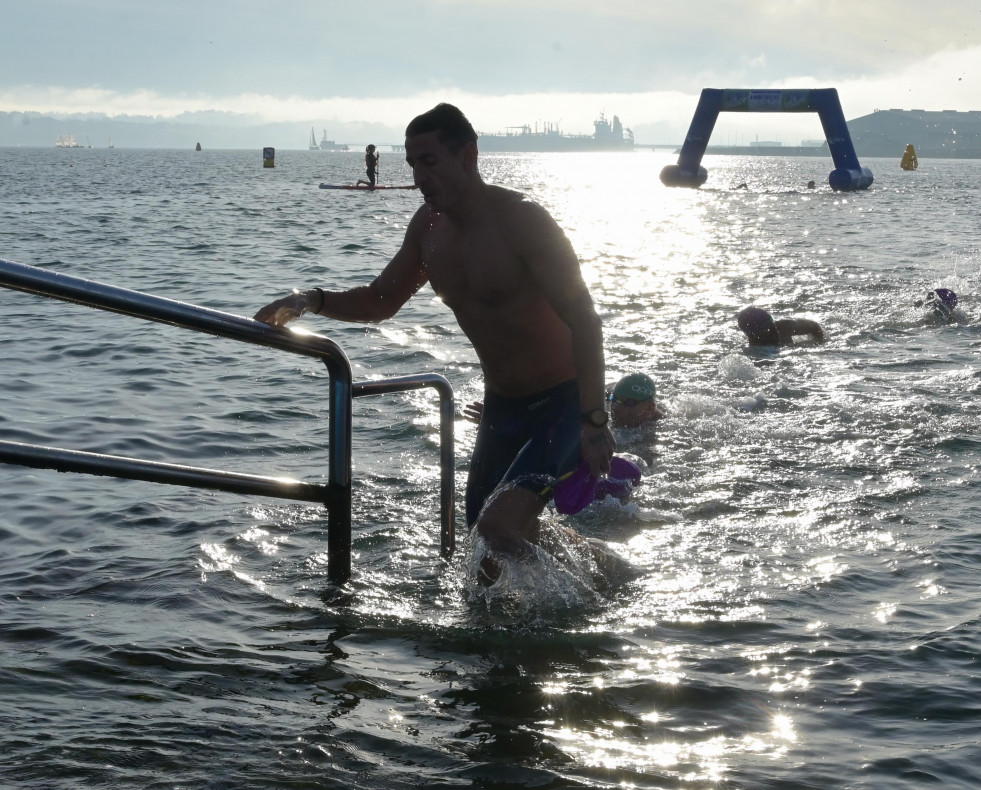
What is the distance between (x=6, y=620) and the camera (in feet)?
13.4

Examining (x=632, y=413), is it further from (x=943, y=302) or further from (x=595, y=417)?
(x=943, y=302)

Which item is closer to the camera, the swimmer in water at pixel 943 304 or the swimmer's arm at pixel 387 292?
the swimmer's arm at pixel 387 292

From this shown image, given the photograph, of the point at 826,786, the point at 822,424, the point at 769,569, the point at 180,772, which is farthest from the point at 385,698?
the point at 822,424

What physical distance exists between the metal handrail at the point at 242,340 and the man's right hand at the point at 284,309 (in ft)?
0.65

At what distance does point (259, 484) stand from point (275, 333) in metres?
0.57

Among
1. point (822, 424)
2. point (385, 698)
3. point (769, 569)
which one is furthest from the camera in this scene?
point (822, 424)

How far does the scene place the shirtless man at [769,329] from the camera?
35.1 feet

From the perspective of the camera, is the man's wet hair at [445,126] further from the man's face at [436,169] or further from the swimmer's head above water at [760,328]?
the swimmer's head above water at [760,328]

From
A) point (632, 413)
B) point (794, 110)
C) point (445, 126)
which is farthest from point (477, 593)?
point (794, 110)

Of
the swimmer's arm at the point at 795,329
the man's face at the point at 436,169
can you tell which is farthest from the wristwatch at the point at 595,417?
the swimmer's arm at the point at 795,329

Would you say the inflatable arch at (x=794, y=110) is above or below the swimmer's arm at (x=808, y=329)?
above

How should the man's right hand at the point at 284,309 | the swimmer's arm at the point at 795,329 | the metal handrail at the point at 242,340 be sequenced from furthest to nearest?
the swimmer's arm at the point at 795,329 < the man's right hand at the point at 284,309 < the metal handrail at the point at 242,340

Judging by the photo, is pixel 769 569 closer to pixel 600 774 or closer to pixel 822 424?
pixel 600 774

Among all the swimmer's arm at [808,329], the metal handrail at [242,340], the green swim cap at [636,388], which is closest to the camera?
the metal handrail at [242,340]
